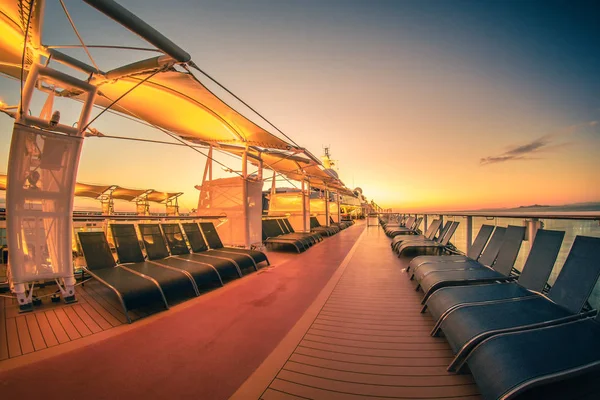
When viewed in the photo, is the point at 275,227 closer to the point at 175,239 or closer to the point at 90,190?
the point at 175,239

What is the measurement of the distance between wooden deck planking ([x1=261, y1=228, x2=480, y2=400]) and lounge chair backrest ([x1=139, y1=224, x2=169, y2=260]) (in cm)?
344

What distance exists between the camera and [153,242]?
4.80 meters

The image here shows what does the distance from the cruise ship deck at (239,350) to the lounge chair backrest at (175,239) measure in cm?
153

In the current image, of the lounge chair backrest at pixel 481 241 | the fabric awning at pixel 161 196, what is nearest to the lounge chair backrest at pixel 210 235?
the lounge chair backrest at pixel 481 241

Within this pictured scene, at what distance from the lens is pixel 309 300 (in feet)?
11.6

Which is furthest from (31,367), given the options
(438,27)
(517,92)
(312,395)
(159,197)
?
(159,197)

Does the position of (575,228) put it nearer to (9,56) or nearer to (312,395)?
(312,395)

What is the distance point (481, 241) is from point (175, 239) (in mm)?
5903

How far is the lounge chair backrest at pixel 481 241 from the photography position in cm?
401

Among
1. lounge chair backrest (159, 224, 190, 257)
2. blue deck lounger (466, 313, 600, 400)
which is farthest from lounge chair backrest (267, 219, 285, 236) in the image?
blue deck lounger (466, 313, 600, 400)

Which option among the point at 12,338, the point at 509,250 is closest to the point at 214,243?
the point at 12,338

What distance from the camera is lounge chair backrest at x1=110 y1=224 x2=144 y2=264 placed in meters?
4.30

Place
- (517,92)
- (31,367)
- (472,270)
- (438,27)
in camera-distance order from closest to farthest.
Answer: (31,367)
(472,270)
(438,27)
(517,92)

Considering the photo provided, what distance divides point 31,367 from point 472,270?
15.5 feet
